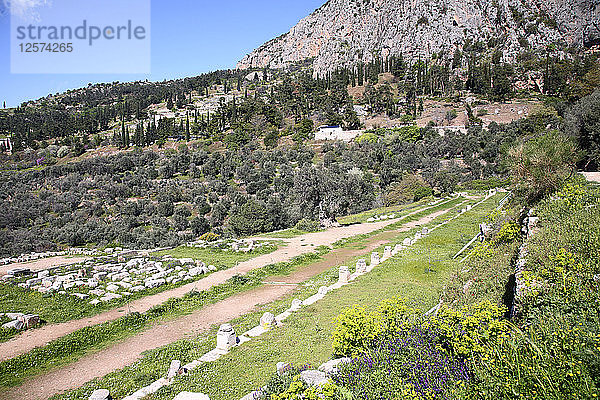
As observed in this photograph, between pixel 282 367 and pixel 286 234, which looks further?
pixel 286 234

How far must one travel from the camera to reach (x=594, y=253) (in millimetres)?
6742

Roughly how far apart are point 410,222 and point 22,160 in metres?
96.7

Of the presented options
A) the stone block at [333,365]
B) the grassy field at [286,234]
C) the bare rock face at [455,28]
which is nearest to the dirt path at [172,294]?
the grassy field at [286,234]

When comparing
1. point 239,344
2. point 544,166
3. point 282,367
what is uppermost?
point 544,166

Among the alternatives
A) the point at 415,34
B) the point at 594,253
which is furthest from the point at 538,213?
the point at 415,34

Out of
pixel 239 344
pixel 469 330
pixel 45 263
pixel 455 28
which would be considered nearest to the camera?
pixel 469 330

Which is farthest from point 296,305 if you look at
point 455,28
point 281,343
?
point 455,28

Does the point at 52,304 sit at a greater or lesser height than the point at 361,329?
lesser

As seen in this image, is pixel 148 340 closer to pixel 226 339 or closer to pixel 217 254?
pixel 226 339

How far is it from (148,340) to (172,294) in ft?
14.6

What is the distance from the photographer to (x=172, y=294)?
15.0 m

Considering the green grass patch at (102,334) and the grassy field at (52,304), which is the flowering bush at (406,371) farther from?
the grassy field at (52,304)

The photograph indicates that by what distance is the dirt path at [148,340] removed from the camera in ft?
27.0

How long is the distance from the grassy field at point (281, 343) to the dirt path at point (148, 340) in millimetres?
589
